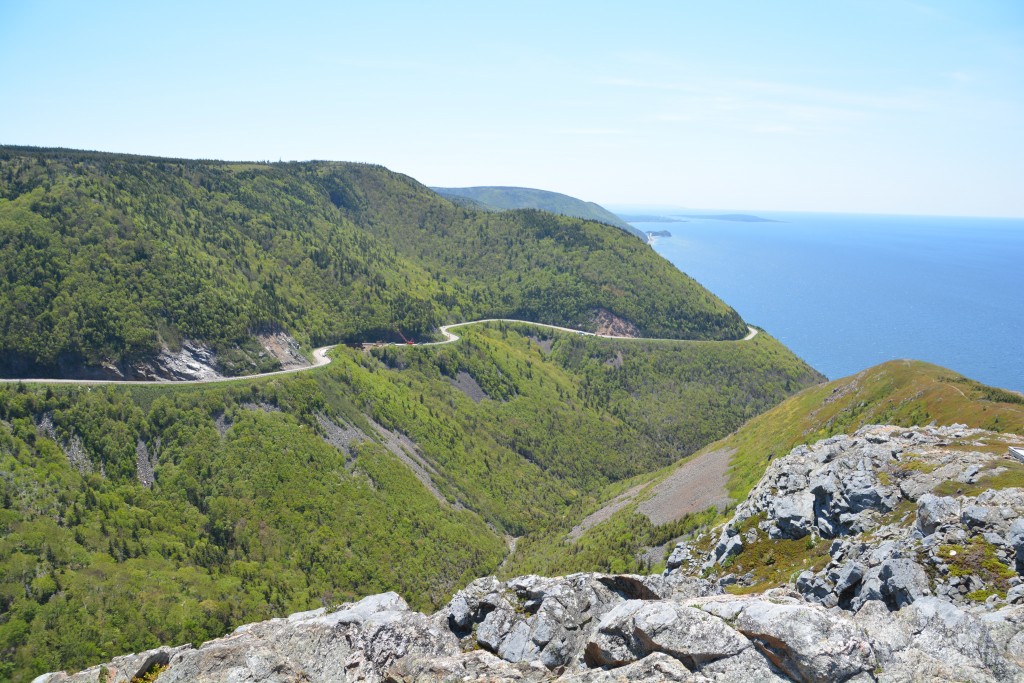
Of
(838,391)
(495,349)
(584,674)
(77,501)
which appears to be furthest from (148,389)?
(838,391)

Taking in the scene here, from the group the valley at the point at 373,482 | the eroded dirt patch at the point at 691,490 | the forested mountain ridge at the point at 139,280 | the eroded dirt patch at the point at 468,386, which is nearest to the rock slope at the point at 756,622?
the valley at the point at 373,482

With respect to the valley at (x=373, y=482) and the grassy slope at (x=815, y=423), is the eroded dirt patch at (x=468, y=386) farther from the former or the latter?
the grassy slope at (x=815, y=423)

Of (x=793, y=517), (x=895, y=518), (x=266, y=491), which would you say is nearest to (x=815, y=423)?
(x=793, y=517)

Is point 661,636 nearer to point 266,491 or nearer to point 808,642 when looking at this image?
point 808,642

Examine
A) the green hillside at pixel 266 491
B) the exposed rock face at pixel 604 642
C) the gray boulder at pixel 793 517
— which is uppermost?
the exposed rock face at pixel 604 642

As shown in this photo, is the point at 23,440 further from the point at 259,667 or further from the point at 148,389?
the point at 259,667
